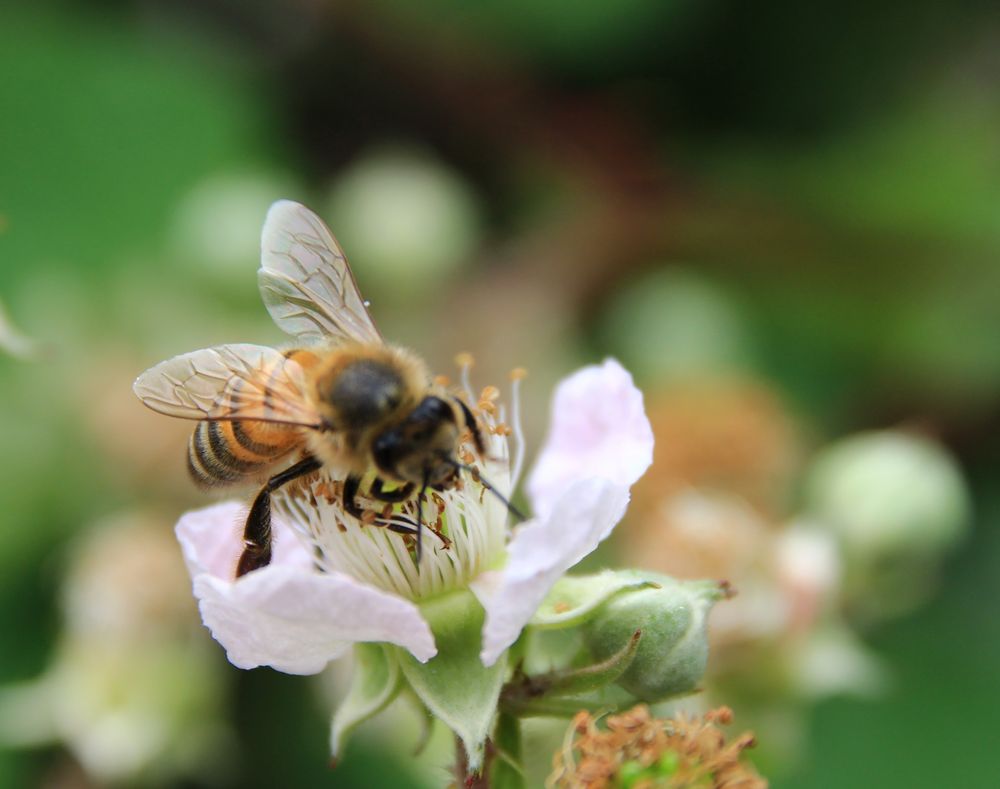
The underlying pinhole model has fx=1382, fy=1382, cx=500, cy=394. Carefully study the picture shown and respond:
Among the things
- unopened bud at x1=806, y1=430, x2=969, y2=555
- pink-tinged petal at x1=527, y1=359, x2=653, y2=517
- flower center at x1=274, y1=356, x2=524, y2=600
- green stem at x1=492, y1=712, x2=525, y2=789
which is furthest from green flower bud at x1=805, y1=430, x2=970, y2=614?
green stem at x1=492, y1=712, x2=525, y2=789

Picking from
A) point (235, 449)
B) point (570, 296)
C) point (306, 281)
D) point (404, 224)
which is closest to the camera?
point (235, 449)

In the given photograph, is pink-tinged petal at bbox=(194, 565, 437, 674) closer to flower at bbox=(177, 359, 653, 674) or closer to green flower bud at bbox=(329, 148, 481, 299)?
flower at bbox=(177, 359, 653, 674)

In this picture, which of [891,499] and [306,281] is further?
[891,499]

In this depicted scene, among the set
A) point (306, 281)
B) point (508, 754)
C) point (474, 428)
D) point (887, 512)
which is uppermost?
point (306, 281)

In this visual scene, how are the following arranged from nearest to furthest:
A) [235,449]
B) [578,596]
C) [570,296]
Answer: [578,596] < [235,449] < [570,296]

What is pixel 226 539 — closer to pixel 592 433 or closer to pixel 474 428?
pixel 474 428

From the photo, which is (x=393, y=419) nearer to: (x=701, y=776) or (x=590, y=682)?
(x=590, y=682)

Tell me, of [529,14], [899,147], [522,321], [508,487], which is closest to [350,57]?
[529,14]

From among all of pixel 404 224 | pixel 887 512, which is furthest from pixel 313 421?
pixel 404 224

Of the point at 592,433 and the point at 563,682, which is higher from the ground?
the point at 592,433
